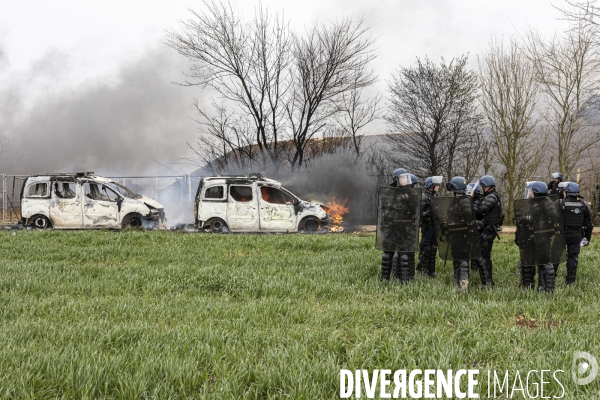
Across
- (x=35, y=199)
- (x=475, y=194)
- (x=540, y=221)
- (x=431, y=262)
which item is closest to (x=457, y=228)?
(x=540, y=221)

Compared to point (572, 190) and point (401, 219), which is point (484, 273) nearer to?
point (401, 219)

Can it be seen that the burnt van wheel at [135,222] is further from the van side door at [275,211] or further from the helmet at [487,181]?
the helmet at [487,181]

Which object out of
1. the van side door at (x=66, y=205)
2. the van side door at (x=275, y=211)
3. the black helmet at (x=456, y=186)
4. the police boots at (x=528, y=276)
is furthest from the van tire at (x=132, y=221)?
the police boots at (x=528, y=276)

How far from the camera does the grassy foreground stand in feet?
9.59

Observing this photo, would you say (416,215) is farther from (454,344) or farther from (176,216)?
(176,216)

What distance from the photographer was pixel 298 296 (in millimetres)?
5535

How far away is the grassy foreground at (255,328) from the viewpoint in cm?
292

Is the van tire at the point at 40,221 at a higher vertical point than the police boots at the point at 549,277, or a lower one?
higher

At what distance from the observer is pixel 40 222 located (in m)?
13.9

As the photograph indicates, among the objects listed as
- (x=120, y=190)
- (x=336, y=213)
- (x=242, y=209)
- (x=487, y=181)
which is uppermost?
(x=120, y=190)

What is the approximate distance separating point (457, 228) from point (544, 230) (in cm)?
108

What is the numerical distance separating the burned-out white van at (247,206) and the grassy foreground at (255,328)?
5888 mm

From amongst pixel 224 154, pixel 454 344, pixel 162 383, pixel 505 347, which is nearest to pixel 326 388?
pixel 162 383

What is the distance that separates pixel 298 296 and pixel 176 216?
1344 cm
